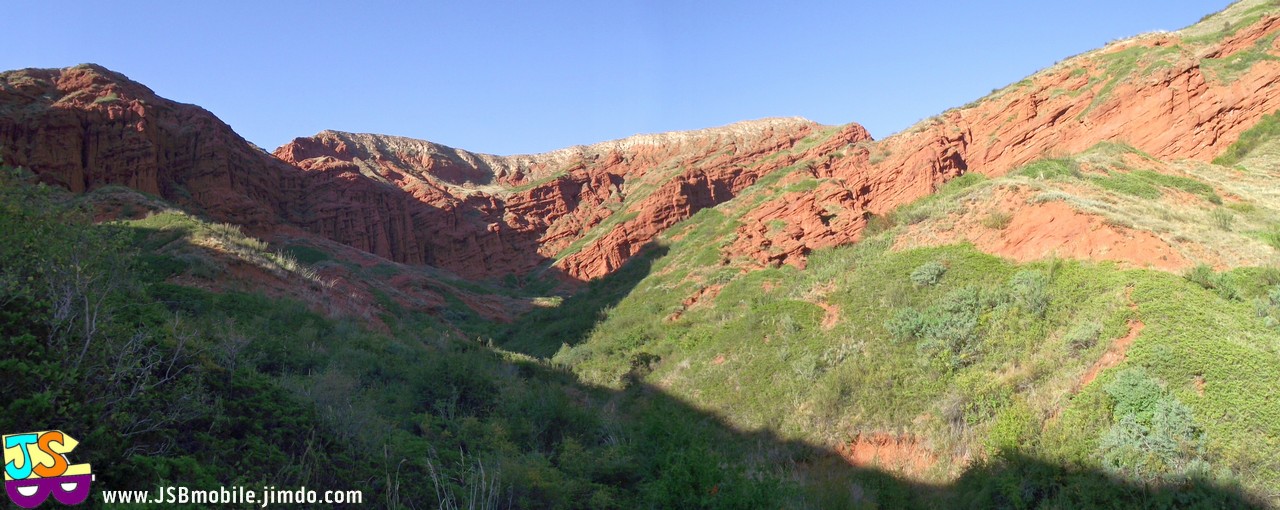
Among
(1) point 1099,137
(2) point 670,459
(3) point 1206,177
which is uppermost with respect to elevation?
(1) point 1099,137

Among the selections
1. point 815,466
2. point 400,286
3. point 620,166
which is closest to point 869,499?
point 815,466

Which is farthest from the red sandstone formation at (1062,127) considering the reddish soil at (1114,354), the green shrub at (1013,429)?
the green shrub at (1013,429)

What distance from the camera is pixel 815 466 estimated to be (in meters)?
12.5

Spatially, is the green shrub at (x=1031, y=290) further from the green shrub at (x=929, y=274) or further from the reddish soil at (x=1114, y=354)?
the green shrub at (x=929, y=274)

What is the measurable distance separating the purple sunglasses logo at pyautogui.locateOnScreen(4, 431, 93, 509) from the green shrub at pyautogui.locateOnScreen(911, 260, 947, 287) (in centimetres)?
1712

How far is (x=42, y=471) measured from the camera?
4645 mm

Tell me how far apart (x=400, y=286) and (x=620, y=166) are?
4145 cm

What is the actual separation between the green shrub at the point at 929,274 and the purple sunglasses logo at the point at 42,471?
17.1 m

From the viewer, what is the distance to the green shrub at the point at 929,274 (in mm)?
16859

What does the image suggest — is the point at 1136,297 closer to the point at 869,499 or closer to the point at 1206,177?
the point at 869,499

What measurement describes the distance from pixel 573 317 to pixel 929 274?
1904 cm

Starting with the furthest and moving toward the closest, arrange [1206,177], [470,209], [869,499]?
[470,209] < [1206,177] < [869,499]

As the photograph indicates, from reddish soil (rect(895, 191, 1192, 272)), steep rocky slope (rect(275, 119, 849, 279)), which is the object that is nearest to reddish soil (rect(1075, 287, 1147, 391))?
reddish soil (rect(895, 191, 1192, 272))

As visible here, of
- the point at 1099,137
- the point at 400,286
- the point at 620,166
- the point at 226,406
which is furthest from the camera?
the point at 620,166
